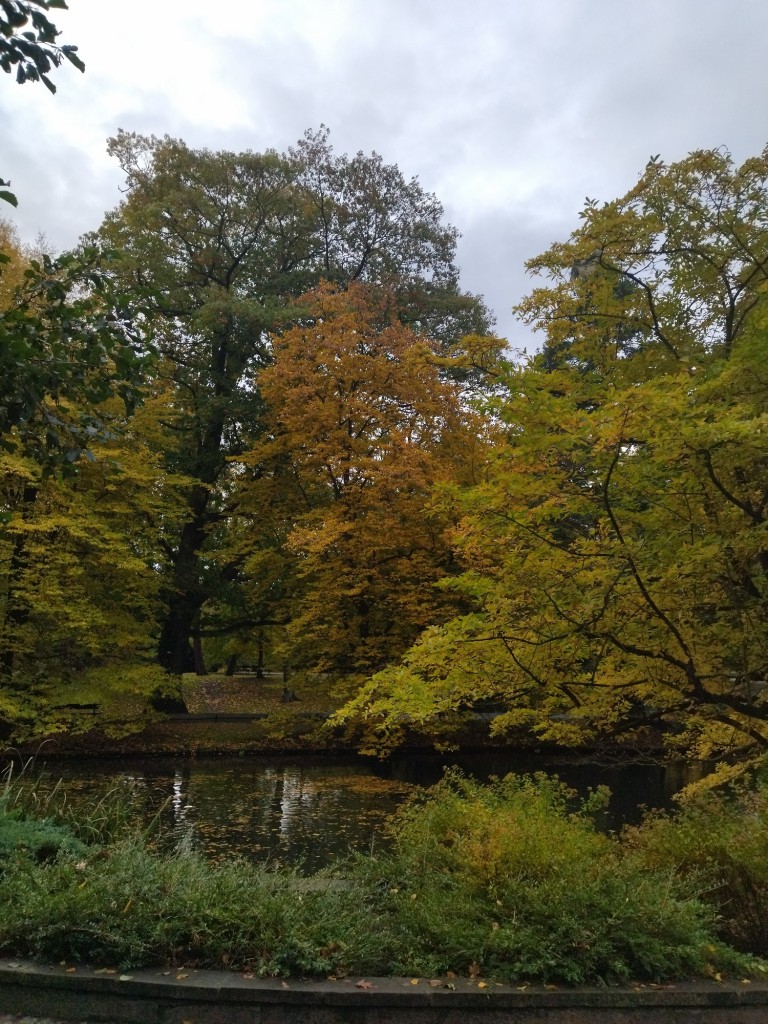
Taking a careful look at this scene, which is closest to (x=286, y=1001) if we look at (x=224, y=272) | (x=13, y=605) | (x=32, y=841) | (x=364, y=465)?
(x=32, y=841)

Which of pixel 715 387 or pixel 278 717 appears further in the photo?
pixel 278 717

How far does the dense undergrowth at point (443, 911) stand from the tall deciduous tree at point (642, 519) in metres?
1.18

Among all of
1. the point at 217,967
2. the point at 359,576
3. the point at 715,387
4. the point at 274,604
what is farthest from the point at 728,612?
the point at 274,604

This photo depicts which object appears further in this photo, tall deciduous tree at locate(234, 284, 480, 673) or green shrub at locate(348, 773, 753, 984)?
tall deciduous tree at locate(234, 284, 480, 673)

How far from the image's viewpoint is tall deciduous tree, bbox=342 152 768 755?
16.8ft

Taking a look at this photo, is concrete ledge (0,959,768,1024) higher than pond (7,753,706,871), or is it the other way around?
concrete ledge (0,959,768,1024)

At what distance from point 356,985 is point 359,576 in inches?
520

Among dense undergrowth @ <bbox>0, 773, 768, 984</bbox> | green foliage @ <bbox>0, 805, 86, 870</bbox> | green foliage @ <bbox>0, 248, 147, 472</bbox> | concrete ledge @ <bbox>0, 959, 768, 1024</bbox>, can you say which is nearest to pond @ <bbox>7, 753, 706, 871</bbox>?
green foliage @ <bbox>0, 805, 86, 870</bbox>

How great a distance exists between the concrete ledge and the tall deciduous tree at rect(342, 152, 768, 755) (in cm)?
202

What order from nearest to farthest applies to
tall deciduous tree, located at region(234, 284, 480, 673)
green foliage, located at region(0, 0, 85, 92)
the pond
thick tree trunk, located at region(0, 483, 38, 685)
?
green foliage, located at region(0, 0, 85, 92), the pond, thick tree trunk, located at region(0, 483, 38, 685), tall deciduous tree, located at region(234, 284, 480, 673)

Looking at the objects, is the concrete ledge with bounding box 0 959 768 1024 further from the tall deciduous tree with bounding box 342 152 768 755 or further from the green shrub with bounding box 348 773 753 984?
the tall deciduous tree with bounding box 342 152 768 755

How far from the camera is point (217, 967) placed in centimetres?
378

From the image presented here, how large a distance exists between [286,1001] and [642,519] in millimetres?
3806

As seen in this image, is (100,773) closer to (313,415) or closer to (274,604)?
(274,604)
